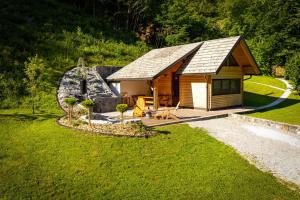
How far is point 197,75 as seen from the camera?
20.7 meters

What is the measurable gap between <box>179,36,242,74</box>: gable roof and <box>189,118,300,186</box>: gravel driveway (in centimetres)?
432

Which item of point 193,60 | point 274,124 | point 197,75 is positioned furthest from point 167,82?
point 274,124

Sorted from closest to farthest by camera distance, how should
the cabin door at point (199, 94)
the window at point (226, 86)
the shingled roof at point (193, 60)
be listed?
the shingled roof at point (193, 60) < the cabin door at point (199, 94) < the window at point (226, 86)

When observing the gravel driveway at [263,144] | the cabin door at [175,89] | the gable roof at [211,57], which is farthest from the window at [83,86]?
the gravel driveway at [263,144]

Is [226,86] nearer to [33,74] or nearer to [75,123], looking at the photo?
[75,123]

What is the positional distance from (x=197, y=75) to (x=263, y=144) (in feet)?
30.2

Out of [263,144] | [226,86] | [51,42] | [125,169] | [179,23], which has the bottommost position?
[125,169]

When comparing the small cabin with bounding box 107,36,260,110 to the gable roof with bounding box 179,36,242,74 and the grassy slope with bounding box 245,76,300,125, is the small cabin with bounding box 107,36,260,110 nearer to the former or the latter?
the gable roof with bounding box 179,36,242,74

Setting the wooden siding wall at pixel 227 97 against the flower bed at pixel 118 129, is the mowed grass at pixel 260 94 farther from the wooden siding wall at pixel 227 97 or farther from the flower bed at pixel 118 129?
the flower bed at pixel 118 129

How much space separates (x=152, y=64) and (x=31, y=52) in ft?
42.4

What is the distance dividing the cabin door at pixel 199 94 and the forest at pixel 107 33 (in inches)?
424

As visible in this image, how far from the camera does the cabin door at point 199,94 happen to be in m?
20.6

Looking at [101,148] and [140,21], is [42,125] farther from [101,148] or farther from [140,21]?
[140,21]

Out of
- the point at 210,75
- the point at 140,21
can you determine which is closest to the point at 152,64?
the point at 210,75
